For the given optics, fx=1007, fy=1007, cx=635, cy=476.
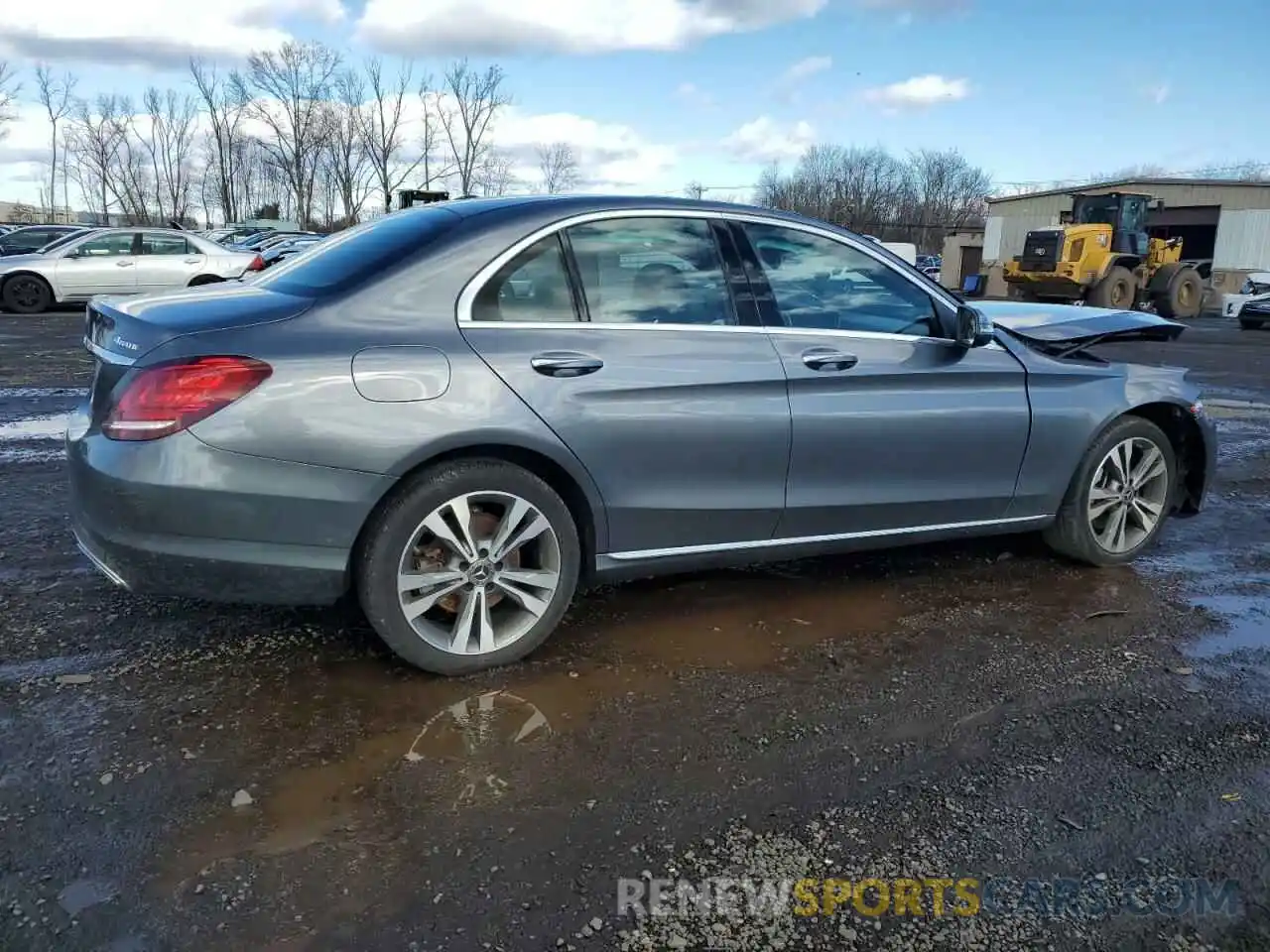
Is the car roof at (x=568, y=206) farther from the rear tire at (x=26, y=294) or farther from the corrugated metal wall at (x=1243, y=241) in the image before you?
the corrugated metal wall at (x=1243, y=241)

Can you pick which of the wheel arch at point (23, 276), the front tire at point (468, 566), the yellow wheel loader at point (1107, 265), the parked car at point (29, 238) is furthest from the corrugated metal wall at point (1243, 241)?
the front tire at point (468, 566)

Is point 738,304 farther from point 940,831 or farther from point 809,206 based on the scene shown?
point 809,206

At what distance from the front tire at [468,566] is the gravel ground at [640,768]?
15cm

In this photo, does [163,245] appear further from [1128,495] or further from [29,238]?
[1128,495]

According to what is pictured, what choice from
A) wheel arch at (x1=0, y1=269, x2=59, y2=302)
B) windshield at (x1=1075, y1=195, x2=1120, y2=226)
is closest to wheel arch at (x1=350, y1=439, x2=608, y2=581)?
wheel arch at (x1=0, y1=269, x2=59, y2=302)

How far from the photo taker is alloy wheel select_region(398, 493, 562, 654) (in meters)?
3.28

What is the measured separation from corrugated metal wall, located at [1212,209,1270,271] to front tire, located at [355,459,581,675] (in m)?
42.4

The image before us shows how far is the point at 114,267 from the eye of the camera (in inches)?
682

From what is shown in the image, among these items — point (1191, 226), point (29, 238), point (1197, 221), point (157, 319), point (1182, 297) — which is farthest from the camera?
point (1191, 226)

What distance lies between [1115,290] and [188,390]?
25.6 metres

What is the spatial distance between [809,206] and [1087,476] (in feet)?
251

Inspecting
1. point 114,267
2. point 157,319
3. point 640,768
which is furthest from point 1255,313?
point 157,319

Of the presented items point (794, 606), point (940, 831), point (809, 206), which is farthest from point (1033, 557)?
point (809, 206)

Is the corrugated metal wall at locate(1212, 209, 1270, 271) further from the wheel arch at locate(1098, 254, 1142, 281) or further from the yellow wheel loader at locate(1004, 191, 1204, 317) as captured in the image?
the wheel arch at locate(1098, 254, 1142, 281)
